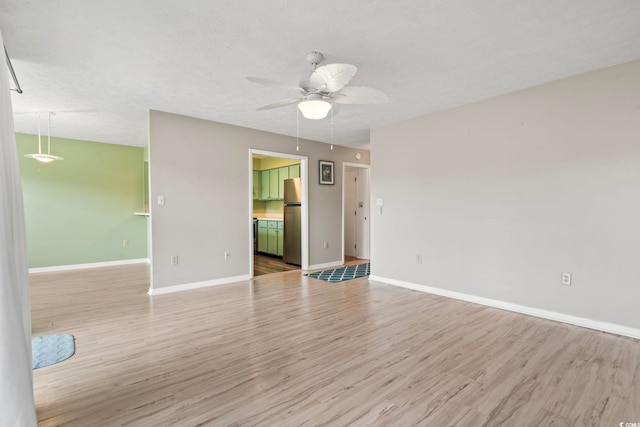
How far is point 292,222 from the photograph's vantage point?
20.1ft

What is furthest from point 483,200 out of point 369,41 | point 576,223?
point 369,41

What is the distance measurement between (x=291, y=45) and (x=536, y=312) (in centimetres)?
355

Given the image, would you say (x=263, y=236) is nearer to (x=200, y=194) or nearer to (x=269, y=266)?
(x=269, y=266)

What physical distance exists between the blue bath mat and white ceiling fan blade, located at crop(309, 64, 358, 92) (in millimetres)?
2880

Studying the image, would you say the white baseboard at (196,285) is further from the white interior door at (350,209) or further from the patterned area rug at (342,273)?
the white interior door at (350,209)

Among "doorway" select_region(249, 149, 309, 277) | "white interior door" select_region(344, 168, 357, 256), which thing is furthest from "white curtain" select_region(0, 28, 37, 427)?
"white interior door" select_region(344, 168, 357, 256)

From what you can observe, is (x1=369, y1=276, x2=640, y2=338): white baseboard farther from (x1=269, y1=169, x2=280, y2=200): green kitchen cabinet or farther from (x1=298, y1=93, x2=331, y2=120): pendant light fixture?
(x1=269, y1=169, x2=280, y2=200): green kitchen cabinet

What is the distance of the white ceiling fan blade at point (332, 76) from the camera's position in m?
2.05

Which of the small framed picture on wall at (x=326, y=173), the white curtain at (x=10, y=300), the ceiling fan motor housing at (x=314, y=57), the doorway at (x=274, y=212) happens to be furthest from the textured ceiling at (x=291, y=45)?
the small framed picture on wall at (x=326, y=173)

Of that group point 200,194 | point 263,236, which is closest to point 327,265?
point 263,236

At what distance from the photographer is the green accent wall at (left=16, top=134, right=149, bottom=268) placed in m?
5.61

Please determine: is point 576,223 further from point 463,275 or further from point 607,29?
point 607,29

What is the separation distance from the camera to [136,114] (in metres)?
4.30

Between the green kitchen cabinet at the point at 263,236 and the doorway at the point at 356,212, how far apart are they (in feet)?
6.03
